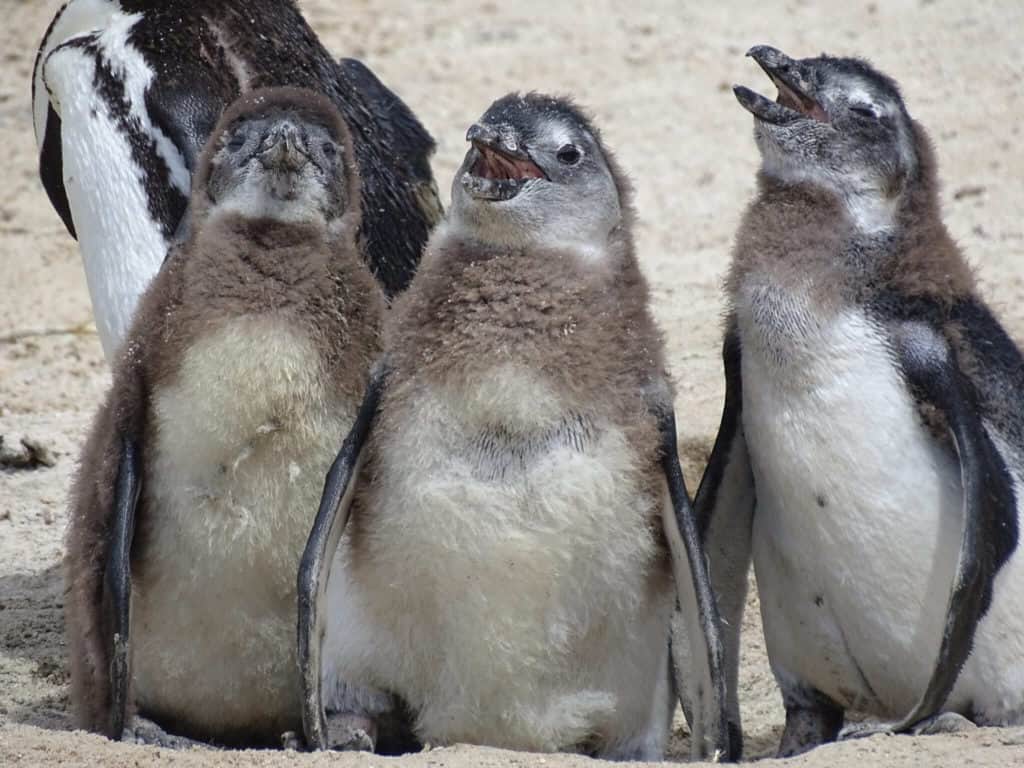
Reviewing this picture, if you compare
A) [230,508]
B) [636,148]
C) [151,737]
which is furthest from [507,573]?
[636,148]

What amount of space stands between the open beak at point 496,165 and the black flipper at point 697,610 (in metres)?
0.55

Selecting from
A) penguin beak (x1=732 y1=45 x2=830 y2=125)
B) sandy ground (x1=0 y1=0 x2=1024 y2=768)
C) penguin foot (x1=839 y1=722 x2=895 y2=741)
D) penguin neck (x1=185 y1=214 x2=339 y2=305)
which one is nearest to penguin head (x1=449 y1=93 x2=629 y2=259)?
penguin neck (x1=185 y1=214 x2=339 y2=305)

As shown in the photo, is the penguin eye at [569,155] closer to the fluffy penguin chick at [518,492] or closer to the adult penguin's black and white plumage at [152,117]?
the fluffy penguin chick at [518,492]

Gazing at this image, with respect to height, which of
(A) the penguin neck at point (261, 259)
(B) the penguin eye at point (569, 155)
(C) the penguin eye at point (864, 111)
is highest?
(C) the penguin eye at point (864, 111)

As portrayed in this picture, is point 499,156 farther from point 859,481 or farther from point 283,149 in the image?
point 859,481

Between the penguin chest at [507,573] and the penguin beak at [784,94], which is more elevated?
the penguin beak at [784,94]

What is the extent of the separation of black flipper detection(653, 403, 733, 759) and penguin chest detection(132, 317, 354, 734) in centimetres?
70

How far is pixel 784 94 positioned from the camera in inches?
170

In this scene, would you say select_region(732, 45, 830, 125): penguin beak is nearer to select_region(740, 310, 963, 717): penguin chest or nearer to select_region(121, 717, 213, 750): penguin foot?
select_region(740, 310, 963, 717): penguin chest

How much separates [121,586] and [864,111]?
1898 mm

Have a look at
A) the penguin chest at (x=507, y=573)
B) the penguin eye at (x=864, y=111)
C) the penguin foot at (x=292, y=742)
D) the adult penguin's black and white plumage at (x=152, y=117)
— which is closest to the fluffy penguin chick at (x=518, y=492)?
the penguin chest at (x=507, y=573)

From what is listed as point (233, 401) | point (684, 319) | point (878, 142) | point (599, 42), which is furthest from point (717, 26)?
point (233, 401)

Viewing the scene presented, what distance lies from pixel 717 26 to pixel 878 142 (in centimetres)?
574

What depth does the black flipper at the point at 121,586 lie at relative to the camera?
3834 mm
